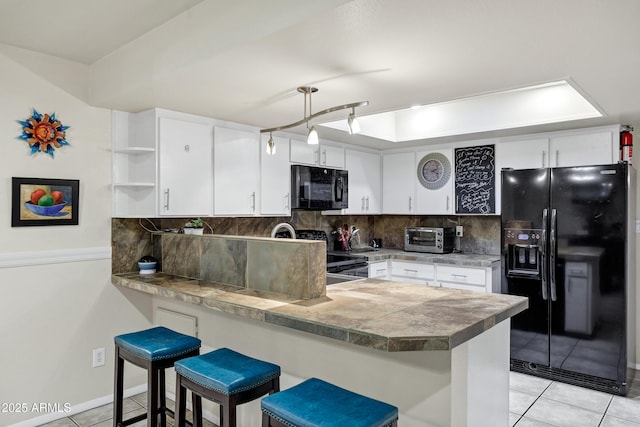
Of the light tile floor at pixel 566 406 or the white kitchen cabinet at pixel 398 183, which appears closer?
the light tile floor at pixel 566 406

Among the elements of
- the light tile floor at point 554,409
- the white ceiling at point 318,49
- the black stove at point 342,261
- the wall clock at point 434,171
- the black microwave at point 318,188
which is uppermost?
the white ceiling at point 318,49

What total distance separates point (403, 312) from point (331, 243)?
2.92 m

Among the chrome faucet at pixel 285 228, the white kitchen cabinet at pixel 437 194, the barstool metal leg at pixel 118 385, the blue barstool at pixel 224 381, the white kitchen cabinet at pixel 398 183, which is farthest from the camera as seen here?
the white kitchen cabinet at pixel 398 183

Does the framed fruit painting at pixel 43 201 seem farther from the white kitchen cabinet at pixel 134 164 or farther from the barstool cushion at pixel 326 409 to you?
the barstool cushion at pixel 326 409

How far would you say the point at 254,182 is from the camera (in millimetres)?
3699

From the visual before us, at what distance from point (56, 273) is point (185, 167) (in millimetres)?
1112

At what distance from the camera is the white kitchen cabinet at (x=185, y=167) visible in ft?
10.1

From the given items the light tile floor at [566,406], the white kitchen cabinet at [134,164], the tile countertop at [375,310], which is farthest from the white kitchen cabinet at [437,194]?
the white kitchen cabinet at [134,164]

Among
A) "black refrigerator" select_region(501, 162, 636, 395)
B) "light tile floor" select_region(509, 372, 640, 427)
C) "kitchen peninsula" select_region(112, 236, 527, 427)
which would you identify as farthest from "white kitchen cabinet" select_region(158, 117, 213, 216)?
"light tile floor" select_region(509, 372, 640, 427)

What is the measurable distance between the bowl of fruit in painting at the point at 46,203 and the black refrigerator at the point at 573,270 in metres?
3.49

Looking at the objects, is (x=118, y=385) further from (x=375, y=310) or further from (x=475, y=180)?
(x=475, y=180)

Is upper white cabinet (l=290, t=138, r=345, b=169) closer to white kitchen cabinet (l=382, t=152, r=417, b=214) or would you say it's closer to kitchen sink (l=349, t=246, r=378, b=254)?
white kitchen cabinet (l=382, t=152, r=417, b=214)

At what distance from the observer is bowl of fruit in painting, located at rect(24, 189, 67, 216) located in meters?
2.70

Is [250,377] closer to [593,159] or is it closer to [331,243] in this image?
[331,243]
